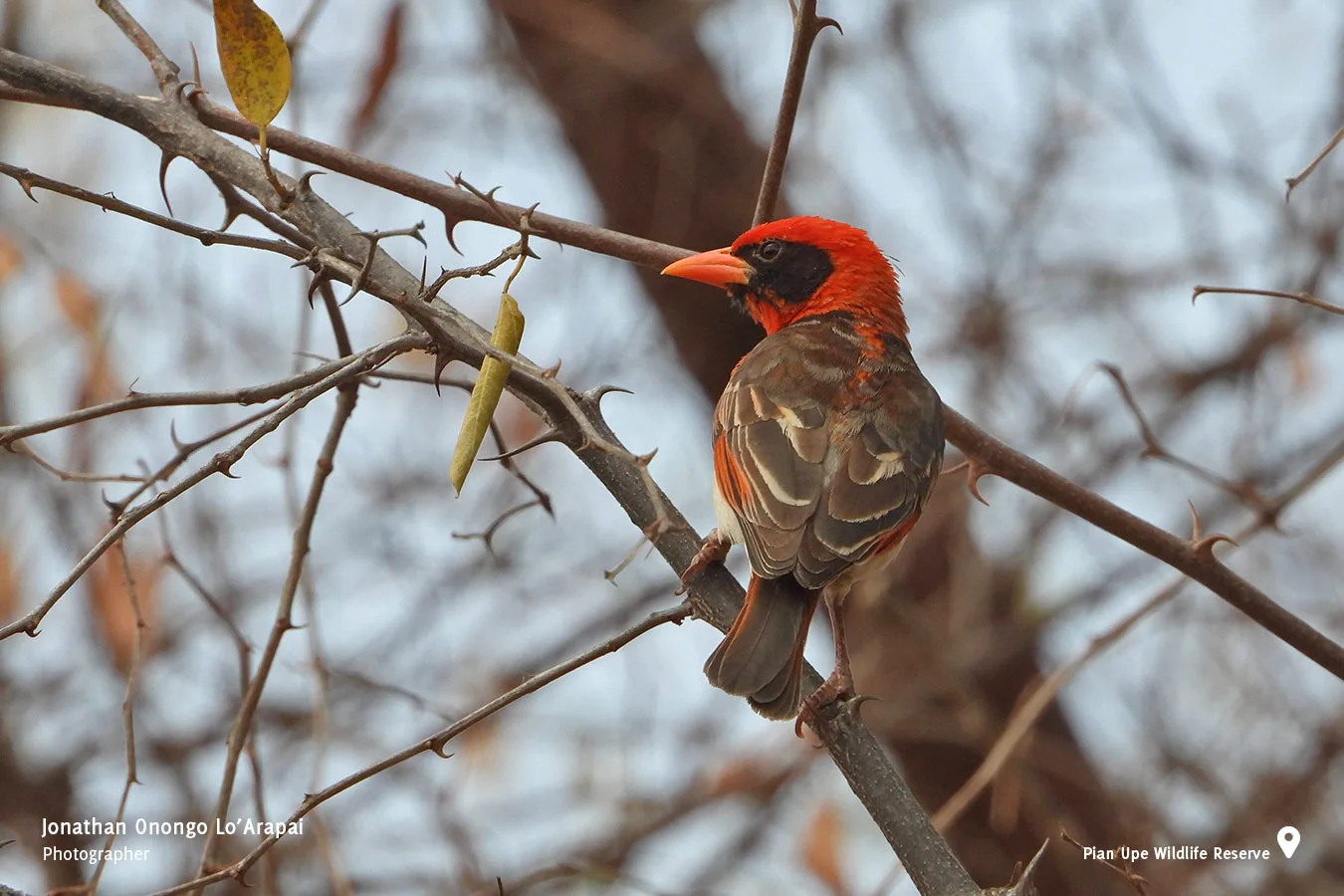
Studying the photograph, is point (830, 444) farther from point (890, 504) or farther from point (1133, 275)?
point (1133, 275)

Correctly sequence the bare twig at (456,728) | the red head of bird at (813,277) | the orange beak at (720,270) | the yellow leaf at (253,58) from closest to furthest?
1. the bare twig at (456,728)
2. the yellow leaf at (253,58)
3. the orange beak at (720,270)
4. the red head of bird at (813,277)

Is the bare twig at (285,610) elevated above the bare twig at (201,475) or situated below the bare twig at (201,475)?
above

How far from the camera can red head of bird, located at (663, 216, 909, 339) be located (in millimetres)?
4246

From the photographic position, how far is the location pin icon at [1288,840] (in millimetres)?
5359

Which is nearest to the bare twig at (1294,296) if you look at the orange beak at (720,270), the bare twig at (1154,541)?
the bare twig at (1154,541)

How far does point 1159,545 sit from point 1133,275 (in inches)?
161

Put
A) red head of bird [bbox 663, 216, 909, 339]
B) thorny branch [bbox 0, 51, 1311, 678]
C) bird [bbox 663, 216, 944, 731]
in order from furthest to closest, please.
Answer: red head of bird [bbox 663, 216, 909, 339] → bird [bbox 663, 216, 944, 731] → thorny branch [bbox 0, 51, 1311, 678]

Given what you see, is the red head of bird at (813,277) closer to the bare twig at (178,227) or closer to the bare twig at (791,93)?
the bare twig at (791,93)

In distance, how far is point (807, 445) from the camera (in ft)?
11.1

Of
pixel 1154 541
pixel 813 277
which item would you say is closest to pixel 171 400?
pixel 1154 541

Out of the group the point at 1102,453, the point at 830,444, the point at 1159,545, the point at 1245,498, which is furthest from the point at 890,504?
the point at 1102,453

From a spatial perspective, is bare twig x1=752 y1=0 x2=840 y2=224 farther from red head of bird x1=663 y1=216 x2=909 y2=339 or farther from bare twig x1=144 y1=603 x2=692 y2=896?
bare twig x1=144 y1=603 x2=692 y2=896

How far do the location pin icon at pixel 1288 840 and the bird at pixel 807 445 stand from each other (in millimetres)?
2697

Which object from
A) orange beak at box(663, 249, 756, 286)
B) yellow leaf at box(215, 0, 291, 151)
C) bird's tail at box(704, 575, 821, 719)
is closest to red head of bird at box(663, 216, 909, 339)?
orange beak at box(663, 249, 756, 286)
